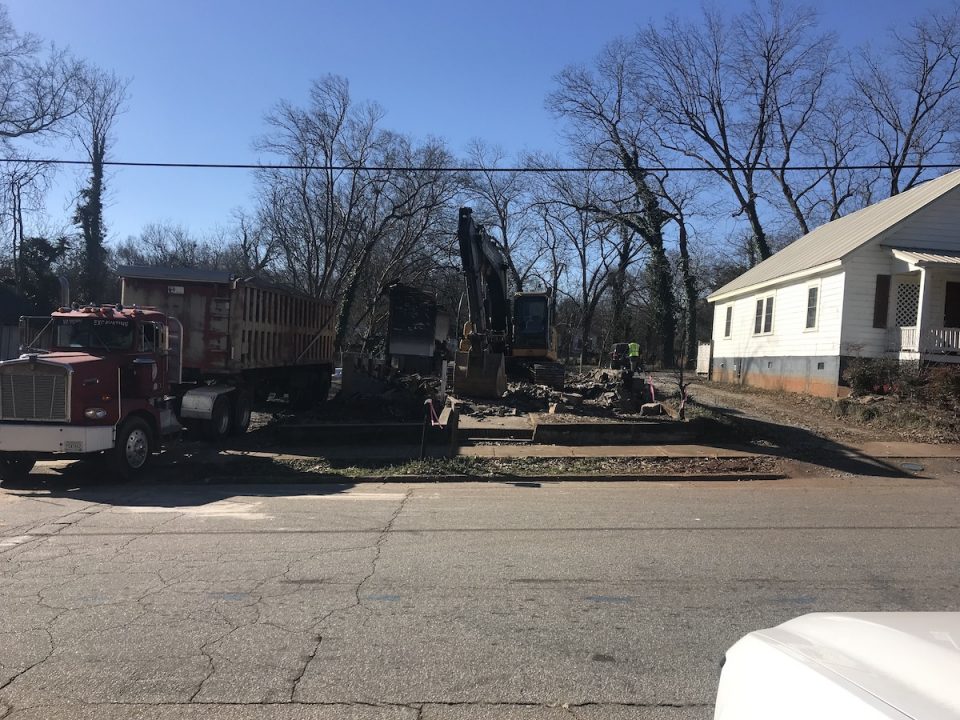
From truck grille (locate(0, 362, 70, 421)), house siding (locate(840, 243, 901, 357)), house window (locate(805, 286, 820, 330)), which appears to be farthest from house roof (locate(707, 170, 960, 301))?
truck grille (locate(0, 362, 70, 421))

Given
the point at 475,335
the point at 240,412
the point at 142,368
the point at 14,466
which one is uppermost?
the point at 475,335

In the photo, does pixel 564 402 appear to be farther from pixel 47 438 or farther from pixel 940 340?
pixel 940 340

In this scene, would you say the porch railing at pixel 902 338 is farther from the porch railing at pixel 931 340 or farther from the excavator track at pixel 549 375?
the excavator track at pixel 549 375

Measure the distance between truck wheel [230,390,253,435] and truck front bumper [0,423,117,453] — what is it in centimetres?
483

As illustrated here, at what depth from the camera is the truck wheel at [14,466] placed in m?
10.5

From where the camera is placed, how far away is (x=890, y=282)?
21.0m

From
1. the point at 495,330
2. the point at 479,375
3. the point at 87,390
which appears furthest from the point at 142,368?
the point at 495,330

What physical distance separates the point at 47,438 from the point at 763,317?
83.6 ft

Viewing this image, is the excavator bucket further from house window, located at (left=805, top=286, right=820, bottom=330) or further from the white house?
house window, located at (left=805, top=286, right=820, bottom=330)

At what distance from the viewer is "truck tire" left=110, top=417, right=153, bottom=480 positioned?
10.5 m

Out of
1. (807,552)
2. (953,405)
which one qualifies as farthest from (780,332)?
(807,552)

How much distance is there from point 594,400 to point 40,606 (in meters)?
15.1

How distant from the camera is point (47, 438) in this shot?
1011cm

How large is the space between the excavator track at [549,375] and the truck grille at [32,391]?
1299 centimetres
